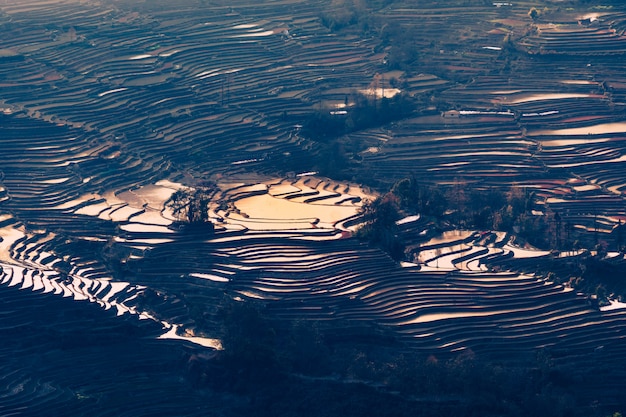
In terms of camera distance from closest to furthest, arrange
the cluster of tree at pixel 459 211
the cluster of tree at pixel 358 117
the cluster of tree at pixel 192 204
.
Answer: the cluster of tree at pixel 459 211
the cluster of tree at pixel 192 204
the cluster of tree at pixel 358 117

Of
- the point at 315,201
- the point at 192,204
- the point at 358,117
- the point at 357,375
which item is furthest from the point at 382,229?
the point at 358,117

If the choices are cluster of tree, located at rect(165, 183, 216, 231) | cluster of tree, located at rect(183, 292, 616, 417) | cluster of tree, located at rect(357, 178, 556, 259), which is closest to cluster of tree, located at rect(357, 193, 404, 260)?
cluster of tree, located at rect(357, 178, 556, 259)

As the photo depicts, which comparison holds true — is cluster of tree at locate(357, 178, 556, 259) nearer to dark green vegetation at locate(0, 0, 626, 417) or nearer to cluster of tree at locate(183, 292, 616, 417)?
dark green vegetation at locate(0, 0, 626, 417)

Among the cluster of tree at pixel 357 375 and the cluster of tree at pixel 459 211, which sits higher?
the cluster of tree at pixel 459 211

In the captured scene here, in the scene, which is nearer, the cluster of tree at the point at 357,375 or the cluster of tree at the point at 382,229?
the cluster of tree at the point at 357,375

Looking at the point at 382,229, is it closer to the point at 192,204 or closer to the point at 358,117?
the point at 192,204

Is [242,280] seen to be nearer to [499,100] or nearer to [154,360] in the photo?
[154,360]

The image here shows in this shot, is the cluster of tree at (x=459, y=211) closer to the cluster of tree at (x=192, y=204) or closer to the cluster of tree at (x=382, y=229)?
the cluster of tree at (x=382, y=229)

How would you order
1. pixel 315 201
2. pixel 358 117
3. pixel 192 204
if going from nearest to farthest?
pixel 192 204 < pixel 315 201 < pixel 358 117

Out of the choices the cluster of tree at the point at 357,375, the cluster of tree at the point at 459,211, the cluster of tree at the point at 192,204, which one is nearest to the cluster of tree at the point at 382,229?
the cluster of tree at the point at 459,211
